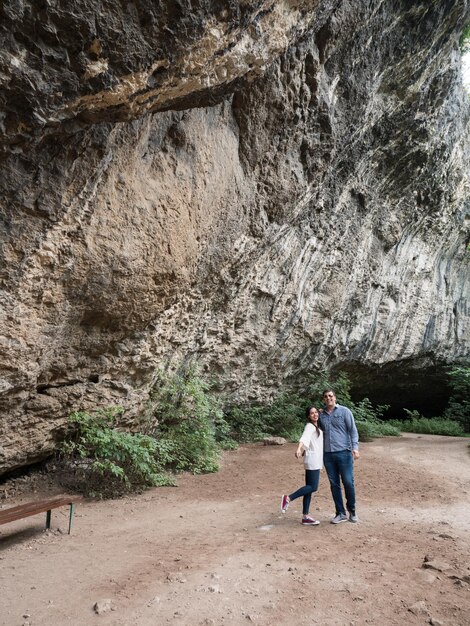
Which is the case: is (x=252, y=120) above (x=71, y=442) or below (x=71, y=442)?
above

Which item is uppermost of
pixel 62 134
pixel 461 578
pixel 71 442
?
pixel 62 134

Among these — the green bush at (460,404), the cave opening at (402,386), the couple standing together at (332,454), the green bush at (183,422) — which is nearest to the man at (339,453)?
the couple standing together at (332,454)

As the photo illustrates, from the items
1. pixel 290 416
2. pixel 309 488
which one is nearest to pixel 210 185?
pixel 309 488

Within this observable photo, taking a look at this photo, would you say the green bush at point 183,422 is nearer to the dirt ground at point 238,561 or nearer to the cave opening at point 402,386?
the dirt ground at point 238,561

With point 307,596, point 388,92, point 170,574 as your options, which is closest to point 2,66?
point 170,574

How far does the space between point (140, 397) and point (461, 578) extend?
4906 mm

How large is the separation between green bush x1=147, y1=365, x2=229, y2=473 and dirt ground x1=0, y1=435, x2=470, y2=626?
2.79ft

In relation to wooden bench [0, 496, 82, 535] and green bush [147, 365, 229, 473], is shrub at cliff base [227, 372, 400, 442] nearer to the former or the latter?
green bush [147, 365, 229, 473]

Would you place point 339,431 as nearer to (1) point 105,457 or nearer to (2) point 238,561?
(2) point 238,561

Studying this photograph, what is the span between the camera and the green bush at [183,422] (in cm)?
749

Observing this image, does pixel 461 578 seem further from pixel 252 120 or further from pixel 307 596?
pixel 252 120

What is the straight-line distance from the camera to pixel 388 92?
30.7 feet

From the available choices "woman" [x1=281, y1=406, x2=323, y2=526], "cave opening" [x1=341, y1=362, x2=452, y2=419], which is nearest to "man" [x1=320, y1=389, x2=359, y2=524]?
"woman" [x1=281, y1=406, x2=323, y2=526]

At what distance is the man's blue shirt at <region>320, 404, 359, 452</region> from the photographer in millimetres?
4953
